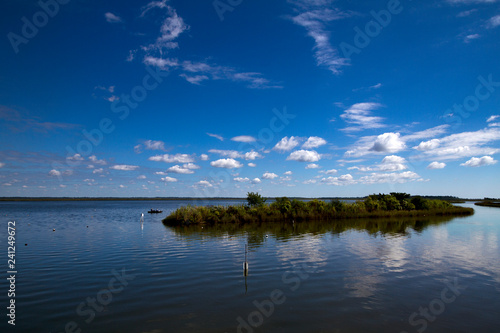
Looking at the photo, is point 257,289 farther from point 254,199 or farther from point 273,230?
point 254,199

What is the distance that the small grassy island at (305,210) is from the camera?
138ft

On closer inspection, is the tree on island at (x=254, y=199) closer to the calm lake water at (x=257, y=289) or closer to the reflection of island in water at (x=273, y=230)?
the reflection of island in water at (x=273, y=230)

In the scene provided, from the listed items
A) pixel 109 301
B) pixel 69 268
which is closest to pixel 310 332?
pixel 109 301

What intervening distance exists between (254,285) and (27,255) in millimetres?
17557

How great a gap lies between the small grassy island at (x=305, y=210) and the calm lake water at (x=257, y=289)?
18.0 metres

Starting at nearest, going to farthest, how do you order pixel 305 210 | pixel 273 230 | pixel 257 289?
1. pixel 257 289
2. pixel 273 230
3. pixel 305 210

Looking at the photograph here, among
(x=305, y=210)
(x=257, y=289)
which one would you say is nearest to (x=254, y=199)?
(x=305, y=210)

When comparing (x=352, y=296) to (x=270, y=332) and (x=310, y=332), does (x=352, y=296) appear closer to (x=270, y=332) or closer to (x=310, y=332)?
(x=310, y=332)

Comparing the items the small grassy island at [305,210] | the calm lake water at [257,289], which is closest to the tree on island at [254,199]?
the small grassy island at [305,210]

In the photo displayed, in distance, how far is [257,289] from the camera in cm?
1317

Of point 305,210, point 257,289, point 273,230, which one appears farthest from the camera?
point 305,210

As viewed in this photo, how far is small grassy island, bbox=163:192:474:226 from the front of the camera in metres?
42.1

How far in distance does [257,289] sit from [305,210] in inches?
1433

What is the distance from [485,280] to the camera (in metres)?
14.9
